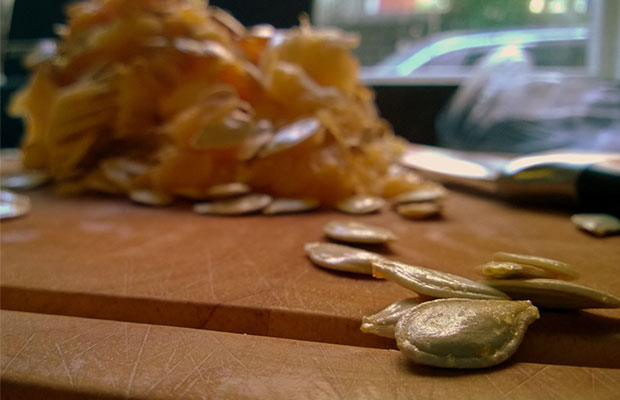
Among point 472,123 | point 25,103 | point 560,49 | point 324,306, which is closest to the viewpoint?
point 324,306

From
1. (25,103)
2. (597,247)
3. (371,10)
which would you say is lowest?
(597,247)

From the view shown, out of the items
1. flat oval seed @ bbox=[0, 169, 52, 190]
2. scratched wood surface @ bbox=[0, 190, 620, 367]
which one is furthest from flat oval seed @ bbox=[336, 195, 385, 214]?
flat oval seed @ bbox=[0, 169, 52, 190]

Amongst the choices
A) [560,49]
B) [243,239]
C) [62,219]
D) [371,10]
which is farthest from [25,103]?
[560,49]

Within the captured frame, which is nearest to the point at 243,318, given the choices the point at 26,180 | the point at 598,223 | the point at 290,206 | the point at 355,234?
the point at 355,234

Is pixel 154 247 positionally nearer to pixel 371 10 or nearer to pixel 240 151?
pixel 240 151

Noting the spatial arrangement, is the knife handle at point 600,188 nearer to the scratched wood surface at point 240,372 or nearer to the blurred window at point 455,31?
the scratched wood surface at point 240,372

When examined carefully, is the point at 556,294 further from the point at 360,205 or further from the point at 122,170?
the point at 122,170
